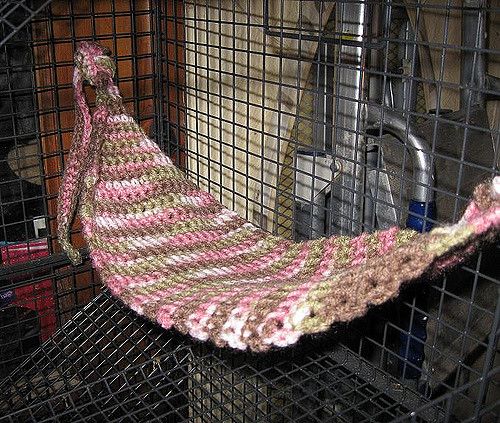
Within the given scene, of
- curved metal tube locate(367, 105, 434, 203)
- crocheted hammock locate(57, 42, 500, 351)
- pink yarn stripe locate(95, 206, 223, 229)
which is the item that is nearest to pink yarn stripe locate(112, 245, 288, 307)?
crocheted hammock locate(57, 42, 500, 351)

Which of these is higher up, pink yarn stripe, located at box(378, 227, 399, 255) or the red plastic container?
pink yarn stripe, located at box(378, 227, 399, 255)

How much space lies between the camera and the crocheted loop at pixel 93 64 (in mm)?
904

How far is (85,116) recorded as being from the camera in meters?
0.93

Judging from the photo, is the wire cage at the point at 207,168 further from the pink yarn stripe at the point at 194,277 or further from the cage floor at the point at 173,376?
the pink yarn stripe at the point at 194,277

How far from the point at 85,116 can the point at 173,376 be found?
1.64ft

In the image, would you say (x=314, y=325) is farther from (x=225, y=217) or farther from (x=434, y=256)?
(x=225, y=217)

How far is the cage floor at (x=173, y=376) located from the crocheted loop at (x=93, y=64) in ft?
1.31

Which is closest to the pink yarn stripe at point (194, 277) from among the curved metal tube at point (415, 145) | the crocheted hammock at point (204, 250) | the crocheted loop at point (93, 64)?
the crocheted hammock at point (204, 250)

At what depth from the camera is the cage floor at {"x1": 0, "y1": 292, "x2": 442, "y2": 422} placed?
819 mm

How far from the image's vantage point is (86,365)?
0.98 m

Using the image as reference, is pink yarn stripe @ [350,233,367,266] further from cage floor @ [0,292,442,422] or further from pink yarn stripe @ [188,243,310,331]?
cage floor @ [0,292,442,422]

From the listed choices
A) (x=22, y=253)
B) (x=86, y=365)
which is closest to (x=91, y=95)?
(x=22, y=253)

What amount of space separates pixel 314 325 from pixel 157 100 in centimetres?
72

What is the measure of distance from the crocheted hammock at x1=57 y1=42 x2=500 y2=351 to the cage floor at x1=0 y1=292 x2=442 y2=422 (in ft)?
0.49
